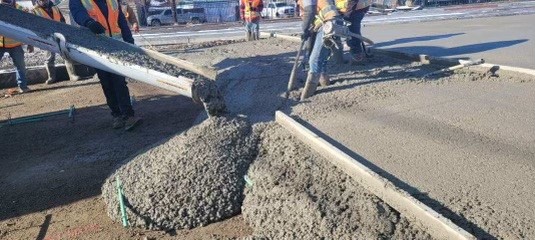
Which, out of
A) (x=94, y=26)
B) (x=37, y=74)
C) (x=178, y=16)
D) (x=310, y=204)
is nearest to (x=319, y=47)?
(x=94, y=26)

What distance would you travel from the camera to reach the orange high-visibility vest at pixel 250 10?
38.7 feet

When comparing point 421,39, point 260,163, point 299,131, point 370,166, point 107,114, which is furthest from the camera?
point 421,39

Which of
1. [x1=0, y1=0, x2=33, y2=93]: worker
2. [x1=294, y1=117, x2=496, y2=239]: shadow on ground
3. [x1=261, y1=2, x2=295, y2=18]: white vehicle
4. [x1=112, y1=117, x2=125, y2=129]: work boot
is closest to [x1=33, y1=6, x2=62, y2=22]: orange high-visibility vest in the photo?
[x1=0, y1=0, x2=33, y2=93]: worker

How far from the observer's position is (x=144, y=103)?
6.72 m

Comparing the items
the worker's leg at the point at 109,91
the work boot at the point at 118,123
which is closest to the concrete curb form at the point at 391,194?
the work boot at the point at 118,123

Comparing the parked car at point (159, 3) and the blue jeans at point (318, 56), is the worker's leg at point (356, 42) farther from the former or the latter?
the parked car at point (159, 3)

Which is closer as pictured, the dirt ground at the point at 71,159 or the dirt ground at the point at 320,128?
the dirt ground at the point at 320,128

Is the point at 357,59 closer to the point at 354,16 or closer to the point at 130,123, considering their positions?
the point at 354,16

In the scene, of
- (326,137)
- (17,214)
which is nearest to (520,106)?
(326,137)

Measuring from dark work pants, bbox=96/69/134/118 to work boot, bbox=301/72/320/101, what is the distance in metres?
2.13

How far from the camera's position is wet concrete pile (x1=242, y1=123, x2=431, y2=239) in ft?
8.93

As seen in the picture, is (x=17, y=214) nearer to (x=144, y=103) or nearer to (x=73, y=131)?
(x=73, y=131)

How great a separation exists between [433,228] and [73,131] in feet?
14.8

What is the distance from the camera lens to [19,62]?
787 cm
